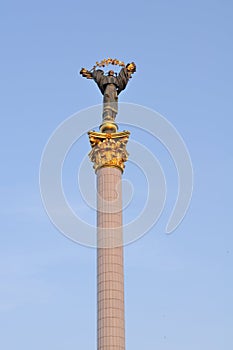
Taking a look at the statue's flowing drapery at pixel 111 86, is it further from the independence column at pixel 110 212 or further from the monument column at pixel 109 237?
the monument column at pixel 109 237

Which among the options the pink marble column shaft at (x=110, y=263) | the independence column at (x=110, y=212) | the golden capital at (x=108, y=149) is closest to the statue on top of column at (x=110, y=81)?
the independence column at (x=110, y=212)

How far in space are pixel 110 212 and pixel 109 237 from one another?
1.45m

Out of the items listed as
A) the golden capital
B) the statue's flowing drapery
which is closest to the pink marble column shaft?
the golden capital

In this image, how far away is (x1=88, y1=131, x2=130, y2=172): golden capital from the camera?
44141 mm

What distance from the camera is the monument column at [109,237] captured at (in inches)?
1561

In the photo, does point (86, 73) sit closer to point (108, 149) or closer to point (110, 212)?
point (108, 149)

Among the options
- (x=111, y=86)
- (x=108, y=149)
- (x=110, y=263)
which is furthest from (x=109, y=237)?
(x=111, y=86)

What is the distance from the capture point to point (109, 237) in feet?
136

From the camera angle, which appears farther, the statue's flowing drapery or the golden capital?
the statue's flowing drapery

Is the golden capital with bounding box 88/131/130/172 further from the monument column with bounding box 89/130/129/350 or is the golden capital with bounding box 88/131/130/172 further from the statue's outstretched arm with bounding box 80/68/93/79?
the statue's outstretched arm with bounding box 80/68/93/79

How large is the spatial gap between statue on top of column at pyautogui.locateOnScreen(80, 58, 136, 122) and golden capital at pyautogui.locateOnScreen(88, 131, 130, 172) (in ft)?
5.73

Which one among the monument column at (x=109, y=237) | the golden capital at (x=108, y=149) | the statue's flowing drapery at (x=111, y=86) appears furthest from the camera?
the statue's flowing drapery at (x=111, y=86)

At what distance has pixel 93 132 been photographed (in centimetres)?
4525

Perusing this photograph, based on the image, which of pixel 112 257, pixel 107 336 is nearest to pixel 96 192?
pixel 112 257
